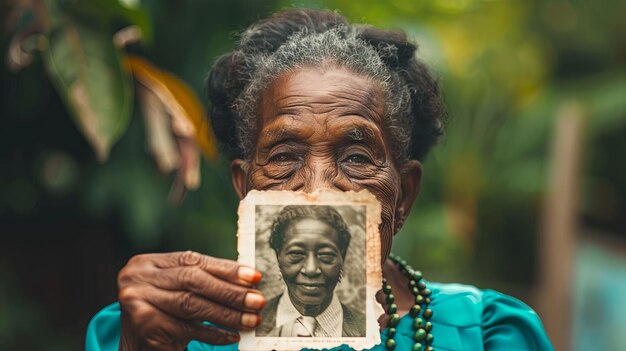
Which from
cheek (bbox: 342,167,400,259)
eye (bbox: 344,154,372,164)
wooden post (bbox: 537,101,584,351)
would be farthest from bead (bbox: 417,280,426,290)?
wooden post (bbox: 537,101,584,351)

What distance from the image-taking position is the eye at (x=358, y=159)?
8.17 ft

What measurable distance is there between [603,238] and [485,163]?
1.58 metres

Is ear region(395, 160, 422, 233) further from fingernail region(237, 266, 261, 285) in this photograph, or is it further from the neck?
fingernail region(237, 266, 261, 285)

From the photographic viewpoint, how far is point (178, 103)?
4371 mm

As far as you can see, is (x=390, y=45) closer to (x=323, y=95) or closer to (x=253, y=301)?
(x=323, y=95)

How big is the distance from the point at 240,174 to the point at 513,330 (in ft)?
3.08

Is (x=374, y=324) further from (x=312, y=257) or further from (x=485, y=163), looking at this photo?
(x=485, y=163)

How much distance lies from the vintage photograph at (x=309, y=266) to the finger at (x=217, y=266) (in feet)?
0.25

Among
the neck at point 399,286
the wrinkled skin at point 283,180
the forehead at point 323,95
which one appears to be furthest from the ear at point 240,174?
the neck at point 399,286

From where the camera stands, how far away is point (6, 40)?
4414 millimetres

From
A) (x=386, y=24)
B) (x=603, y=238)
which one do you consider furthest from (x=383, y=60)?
(x=603, y=238)

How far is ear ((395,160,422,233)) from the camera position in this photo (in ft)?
9.12

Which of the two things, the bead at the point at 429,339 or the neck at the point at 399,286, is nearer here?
the bead at the point at 429,339

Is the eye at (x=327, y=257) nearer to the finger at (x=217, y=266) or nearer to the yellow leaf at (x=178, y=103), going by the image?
the finger at (x=217, y=266)
